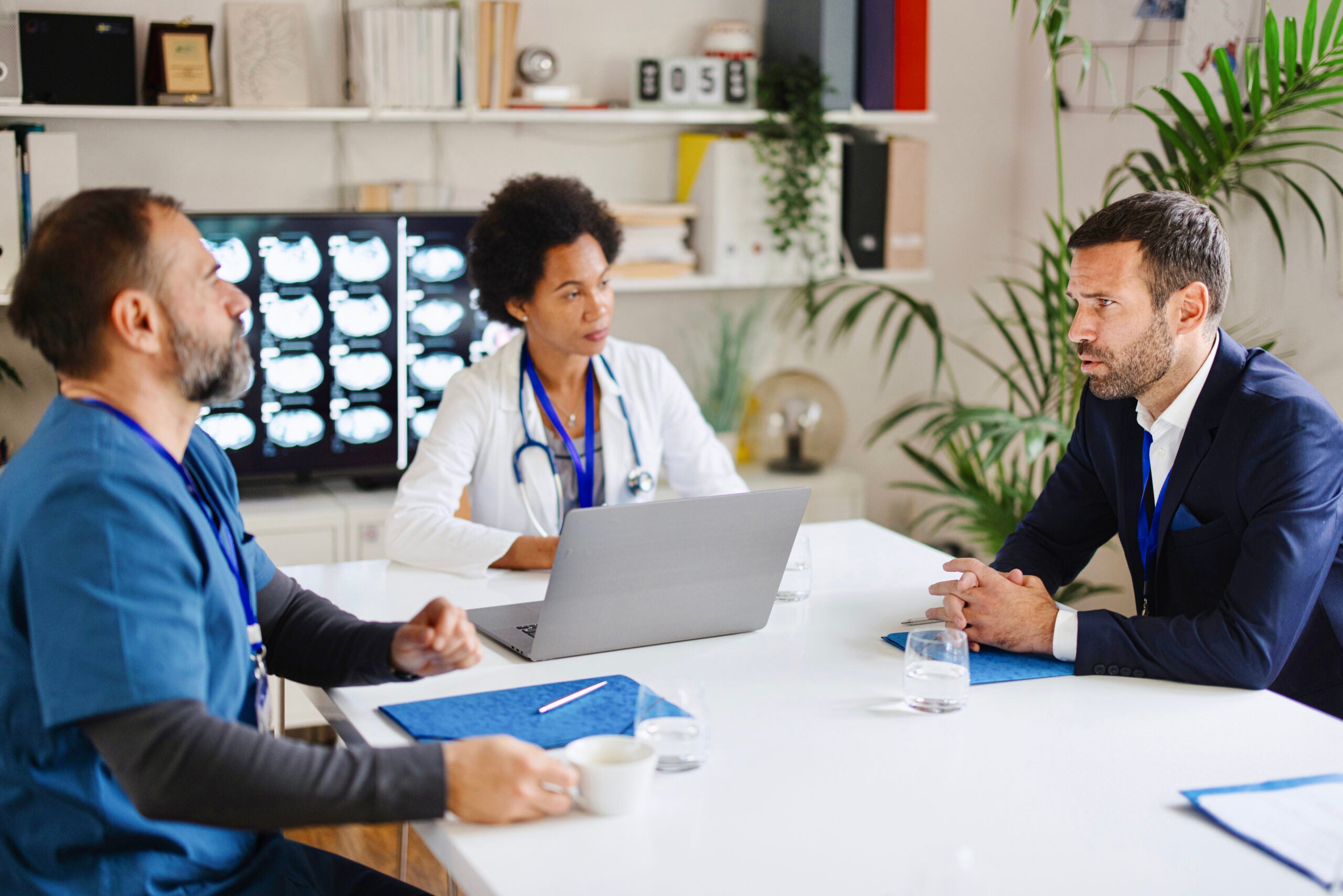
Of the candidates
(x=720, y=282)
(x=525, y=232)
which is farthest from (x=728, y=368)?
(x=525, y=232)

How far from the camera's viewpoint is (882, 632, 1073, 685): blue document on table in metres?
1.65

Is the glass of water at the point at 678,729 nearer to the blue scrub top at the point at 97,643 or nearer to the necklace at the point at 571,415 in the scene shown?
the blue scrub top at the point at 97,643

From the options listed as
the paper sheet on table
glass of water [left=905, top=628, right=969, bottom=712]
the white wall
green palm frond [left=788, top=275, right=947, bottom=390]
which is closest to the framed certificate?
the white wall

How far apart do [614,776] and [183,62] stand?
9.00ft

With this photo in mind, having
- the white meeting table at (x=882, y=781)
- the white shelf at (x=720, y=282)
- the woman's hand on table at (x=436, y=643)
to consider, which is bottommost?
the white meeting table at (x=882, y=781)

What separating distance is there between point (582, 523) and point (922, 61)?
284 centimetres

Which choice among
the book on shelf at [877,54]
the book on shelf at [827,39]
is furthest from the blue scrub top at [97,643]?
the book on shelf at [877,54]

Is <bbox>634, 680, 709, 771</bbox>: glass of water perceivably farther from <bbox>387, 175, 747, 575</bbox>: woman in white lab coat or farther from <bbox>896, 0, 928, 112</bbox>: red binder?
<bbox>896, 0, 928, 112</bbox>: red binder

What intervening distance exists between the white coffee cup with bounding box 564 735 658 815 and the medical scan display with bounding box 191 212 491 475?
6.83 ft

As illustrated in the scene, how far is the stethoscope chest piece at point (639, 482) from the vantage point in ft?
8.25

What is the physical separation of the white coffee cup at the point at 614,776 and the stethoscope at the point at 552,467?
116cm

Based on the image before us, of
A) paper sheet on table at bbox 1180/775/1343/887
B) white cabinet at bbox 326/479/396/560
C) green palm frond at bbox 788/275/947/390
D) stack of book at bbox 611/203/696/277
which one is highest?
stack of book at bbox 611/203/696/277

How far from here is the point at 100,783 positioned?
122 centimetres

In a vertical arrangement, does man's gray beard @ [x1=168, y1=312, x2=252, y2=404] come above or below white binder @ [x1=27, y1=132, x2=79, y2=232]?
below
